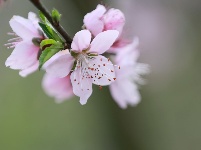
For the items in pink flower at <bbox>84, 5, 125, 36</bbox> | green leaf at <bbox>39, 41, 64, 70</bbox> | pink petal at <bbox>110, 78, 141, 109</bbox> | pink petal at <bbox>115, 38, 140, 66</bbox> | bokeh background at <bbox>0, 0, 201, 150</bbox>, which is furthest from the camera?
bokeh background at <bbox>0, 0, 201, 150</bbox>

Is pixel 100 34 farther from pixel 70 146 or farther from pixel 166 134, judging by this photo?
pixel 70 146

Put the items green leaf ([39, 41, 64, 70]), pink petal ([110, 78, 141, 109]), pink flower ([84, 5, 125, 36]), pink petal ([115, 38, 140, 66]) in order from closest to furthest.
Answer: green leaf ([39, 41, 64, 70]), pink flower ([84, 5, 125, 36]), pink petal ([115, 38, 140, 66]), pink petal ([110, 78, 141, 109])

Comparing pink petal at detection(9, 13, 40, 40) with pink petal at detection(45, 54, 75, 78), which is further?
pink petal at detection(9, 13, 40, 40)

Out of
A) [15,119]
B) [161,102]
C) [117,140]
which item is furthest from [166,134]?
[15,119]

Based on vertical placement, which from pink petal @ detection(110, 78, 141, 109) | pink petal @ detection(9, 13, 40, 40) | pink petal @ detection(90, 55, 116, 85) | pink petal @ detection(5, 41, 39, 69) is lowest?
pink petal @ detection(110, 78, 141, 109)

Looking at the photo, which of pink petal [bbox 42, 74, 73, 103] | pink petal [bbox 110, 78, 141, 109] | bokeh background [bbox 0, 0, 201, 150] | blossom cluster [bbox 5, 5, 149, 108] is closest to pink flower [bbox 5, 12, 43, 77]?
blossom cluster [bbox 5, 5, 149, 108]

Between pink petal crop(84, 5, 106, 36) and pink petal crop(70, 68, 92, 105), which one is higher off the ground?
pink petal crop(84, 5, 106, 36)

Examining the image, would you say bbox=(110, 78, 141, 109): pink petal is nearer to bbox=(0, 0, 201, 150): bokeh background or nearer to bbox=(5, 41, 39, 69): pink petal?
bbox=(5, 41, 39, 69): pink petal

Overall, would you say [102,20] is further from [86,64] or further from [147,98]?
[147,98]

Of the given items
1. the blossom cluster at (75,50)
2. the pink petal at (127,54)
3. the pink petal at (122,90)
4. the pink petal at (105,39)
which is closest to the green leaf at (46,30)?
the blossom cluster at (75,50)
